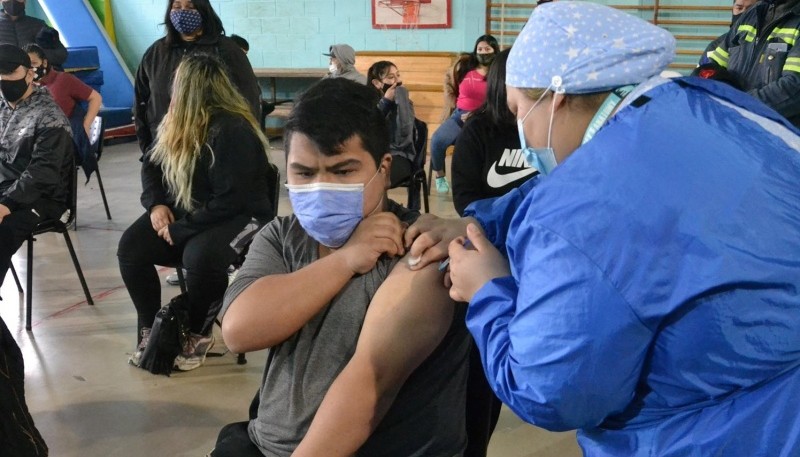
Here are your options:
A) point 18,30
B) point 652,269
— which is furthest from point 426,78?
point 652,269

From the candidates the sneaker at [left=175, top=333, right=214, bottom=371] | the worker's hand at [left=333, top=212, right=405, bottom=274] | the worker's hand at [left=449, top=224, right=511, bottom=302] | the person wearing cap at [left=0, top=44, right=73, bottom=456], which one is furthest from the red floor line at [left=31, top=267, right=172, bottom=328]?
the worker's hand at [left=449, top=224, right=511, bottom=302]

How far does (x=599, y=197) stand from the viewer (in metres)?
0.80

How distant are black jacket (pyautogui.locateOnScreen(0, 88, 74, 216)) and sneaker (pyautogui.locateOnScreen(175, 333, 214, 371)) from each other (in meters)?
1.06

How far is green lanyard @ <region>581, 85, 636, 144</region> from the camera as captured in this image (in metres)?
0.91

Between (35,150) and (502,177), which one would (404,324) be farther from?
(35,150)

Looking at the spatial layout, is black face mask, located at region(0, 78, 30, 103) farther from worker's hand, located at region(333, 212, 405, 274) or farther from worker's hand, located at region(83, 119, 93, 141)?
worker's hand, located at region(333, 212, 405, 274)

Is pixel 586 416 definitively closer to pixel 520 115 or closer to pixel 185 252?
pixel 520 115

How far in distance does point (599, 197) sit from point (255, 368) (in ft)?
7.73

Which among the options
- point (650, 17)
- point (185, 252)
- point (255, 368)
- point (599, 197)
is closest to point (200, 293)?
point (185, 252)

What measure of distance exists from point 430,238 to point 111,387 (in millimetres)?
2032

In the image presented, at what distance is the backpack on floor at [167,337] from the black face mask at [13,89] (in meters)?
1.36

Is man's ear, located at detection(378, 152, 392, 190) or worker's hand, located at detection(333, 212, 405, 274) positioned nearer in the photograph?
worker's hand, located at detection(333, 212, 405, 274)

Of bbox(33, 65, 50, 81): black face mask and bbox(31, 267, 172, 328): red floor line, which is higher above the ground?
bbox(33, 65, 50, 81): black face mask

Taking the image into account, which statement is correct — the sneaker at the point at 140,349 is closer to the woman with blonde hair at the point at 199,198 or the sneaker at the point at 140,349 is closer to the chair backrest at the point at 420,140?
the woman with blonde hair at the point at 199,198
